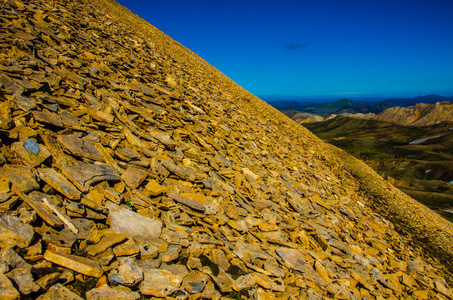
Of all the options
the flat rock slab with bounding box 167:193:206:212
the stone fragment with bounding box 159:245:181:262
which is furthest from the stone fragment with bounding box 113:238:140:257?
the flat rock slab with bounding box 167:193:206:212

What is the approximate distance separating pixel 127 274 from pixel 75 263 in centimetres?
90

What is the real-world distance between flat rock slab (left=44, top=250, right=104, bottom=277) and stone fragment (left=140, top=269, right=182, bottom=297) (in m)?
0.82

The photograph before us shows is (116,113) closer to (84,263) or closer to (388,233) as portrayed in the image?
(84,263)

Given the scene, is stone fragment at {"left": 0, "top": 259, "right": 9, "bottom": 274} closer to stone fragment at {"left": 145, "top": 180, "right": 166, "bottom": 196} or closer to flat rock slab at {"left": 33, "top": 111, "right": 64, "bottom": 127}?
stone fragment at {"left": 145, "top": 180, "right": 166, "bottom": 196}

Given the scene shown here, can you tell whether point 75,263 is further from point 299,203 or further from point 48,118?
point 299,203

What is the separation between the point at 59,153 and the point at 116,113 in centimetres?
328

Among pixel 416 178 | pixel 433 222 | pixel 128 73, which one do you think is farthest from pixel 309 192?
pixel 416 178

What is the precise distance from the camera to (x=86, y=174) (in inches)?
223

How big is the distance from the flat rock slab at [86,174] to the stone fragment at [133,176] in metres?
0.28

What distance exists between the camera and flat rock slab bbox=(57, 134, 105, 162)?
6105mm

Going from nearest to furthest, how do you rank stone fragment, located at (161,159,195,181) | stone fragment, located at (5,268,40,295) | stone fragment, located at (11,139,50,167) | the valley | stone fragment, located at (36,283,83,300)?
stone fragment, located at (5,268,40,295), stone fragment, located at (36,283,83,300), stone fragment, located at (11,139,50,167), stone fragment, located at (161,159,195,181), the valley

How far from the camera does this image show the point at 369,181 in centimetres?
2550

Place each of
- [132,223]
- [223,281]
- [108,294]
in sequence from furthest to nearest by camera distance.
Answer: [132,223]
[223,281]
[108,294]

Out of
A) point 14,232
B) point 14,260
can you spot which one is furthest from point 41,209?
point 14,260
